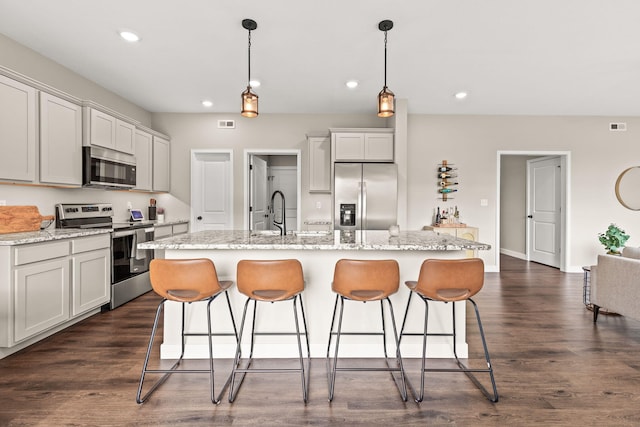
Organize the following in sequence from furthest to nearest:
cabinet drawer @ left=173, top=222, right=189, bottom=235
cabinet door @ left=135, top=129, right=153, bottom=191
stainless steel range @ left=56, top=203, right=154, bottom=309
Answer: cabinet drawer @ left=173, top=222, right=189, bottom=235 < cabinet door @ left=135, top=129, right=153, bottom=191 < stainless steel range @ left=56, top=203, right=154, bottom=309

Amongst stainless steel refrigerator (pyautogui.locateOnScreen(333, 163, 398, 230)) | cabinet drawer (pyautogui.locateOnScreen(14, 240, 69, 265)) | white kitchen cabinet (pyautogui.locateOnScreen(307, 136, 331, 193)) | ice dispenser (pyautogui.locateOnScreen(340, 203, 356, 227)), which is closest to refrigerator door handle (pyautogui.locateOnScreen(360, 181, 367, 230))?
stainless steel refrigerator (pyautogui.locateOnScreen(333, 163, 398, 230))

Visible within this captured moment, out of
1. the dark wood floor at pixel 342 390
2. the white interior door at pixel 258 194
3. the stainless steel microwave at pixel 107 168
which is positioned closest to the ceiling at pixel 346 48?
the stainless steel microwave at pixel 107 168

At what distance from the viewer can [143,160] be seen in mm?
4738

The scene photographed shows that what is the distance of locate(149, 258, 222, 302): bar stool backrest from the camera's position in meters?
1.97

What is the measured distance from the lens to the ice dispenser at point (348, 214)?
15.7 feet

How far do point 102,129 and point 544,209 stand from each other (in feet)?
23.9

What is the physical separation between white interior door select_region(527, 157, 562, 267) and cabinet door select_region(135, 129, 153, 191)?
22.3 ft

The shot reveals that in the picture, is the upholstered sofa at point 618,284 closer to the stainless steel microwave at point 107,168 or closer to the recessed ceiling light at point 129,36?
the recessed ceiling light at point 129,36

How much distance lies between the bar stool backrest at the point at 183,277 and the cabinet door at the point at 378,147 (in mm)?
3516

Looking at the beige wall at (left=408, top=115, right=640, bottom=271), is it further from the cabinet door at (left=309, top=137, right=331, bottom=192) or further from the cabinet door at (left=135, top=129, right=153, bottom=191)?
the cabinet door at (left=135, top=129, right=153, bottom=191)

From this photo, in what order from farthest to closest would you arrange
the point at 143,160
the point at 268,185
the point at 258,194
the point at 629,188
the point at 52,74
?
the point at 268,185, the point at 258,194, the point at 629,188, the point at 143,160, the point at 52,74

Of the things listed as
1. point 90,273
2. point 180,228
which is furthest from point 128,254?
point 180,228

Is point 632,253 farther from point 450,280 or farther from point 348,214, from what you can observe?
point 348,214

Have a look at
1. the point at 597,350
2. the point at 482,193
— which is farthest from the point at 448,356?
the point at 482,193
